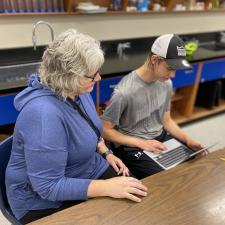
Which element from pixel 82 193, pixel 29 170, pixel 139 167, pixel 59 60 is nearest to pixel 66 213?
pixel 82 193

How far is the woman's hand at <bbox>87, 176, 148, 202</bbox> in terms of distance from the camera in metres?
0.94

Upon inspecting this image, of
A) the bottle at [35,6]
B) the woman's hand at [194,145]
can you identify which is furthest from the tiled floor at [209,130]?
the bottle at [35,6]

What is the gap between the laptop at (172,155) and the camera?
1.40 meters

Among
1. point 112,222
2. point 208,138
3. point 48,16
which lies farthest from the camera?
point 208,138

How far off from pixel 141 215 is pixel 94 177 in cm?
42

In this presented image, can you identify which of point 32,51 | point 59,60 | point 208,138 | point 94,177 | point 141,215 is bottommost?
point 208,138

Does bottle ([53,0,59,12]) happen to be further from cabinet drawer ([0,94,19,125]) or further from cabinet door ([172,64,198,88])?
cabinet door ([172,64,198,88])

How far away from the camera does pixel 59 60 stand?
971mm

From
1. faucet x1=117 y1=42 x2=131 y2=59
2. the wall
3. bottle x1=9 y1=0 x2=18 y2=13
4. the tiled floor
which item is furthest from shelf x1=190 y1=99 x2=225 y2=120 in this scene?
bottle x1=9 y1=0 x2=18 y2=13

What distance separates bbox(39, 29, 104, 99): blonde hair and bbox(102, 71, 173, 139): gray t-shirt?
49 centimetres

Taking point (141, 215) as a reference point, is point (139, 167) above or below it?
below

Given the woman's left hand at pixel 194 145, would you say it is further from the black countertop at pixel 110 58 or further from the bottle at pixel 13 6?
the bottle at pixel 13 6

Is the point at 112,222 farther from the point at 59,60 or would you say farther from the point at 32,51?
the point at 32,51

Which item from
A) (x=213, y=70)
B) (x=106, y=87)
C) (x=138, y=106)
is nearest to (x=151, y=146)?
(x=138, y=106)
